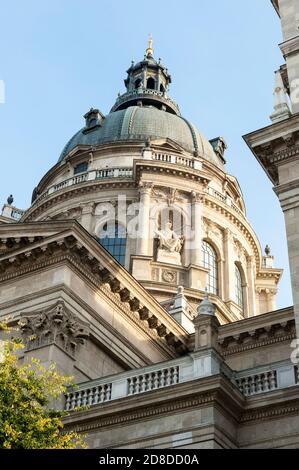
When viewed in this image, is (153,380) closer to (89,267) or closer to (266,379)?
(266,379)

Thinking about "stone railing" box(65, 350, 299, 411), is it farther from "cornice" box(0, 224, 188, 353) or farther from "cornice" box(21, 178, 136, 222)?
"cornice" box(21, 178, 136, 222)

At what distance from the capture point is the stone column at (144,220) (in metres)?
39.2

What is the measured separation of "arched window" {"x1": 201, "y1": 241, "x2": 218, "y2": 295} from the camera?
1598 inches

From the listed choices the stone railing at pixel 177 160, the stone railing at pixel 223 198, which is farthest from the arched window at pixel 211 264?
the stone railing at pixel 177 160

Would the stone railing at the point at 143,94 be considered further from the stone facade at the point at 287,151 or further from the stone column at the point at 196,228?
the stone facade at the point at 287,151

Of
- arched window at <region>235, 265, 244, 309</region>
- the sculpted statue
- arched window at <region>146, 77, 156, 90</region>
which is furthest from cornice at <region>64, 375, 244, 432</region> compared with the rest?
arched window at <region>146, 77, 156, 90</region>

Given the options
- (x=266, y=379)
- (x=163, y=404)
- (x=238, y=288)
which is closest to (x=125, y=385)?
(x=163, y=404)

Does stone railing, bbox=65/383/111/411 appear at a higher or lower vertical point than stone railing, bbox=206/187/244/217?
lower

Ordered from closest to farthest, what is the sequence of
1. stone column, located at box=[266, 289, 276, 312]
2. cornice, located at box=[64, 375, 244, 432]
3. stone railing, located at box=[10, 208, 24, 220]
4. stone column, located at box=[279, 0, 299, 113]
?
cornice, located at box=[64, 375, 244, 432]
stone column, located at box=[279, 0, 299, 113]
stone column, located at box=[266, 289, 276, 312]
stone railing, located at box=[10, 208, 24, 220]

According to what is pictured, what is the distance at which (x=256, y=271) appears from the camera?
45562mm

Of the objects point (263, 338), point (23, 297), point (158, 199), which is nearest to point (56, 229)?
point (23, 297)

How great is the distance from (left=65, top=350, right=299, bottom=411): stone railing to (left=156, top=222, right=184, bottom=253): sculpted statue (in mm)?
18882

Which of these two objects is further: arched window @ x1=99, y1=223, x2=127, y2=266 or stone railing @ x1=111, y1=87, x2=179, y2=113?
stone railing @ x1=111, y1=87, x2=179, y2=113

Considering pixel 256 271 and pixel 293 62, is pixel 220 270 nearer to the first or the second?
pixel 256 271
